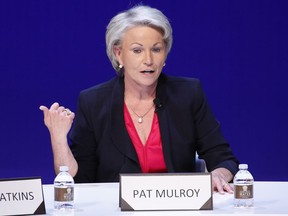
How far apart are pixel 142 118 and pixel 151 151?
0.49ft

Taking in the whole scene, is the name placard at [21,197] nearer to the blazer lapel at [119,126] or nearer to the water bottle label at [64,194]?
the water bottle label at [64,194]

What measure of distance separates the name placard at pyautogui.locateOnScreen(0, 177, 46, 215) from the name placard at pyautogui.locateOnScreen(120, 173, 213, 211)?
0.24 meters

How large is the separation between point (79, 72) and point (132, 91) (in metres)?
1.34

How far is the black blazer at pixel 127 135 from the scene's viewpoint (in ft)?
8.63

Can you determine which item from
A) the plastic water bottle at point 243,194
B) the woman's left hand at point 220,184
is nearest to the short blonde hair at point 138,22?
the woman's left hand at point 220,184

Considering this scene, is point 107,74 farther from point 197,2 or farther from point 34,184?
point 34,184

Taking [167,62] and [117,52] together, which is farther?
[167,62]

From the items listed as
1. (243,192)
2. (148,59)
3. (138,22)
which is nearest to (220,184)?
(243,192)

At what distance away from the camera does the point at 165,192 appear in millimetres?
1907

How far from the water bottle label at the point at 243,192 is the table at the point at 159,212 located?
0.13 feet

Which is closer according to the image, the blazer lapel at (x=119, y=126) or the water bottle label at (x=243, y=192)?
the water bottle label at (x=243, y=192)

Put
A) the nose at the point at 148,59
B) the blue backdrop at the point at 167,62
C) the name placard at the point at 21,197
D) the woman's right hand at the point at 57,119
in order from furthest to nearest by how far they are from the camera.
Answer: the blue backdrop at the point at 167,62 < the nose at the point at 148,59 < the woman's right hand at the point at 57,119 < the name placard at the point at 21,197

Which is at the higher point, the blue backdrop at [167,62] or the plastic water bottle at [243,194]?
the blue backdrop at [167,62]

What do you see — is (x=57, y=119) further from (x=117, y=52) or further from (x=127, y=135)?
(x=117, y=52)
